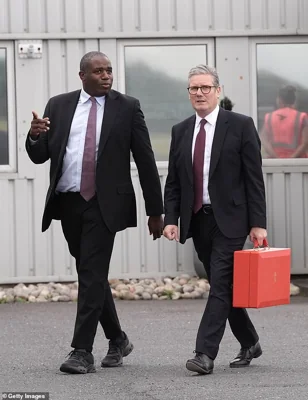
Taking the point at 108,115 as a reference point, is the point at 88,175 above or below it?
below

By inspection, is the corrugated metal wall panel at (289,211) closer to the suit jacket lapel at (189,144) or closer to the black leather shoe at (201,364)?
the suit jacket lapel at (189,144)

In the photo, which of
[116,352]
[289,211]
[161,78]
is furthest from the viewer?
[161,78]

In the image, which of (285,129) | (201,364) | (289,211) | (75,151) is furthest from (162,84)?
(201,364)

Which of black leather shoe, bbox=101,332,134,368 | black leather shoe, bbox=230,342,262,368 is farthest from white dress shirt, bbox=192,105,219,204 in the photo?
black leather shoe, bbox=101,332,134,368

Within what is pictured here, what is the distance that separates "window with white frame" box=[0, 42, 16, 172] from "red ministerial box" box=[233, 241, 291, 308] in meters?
5.50

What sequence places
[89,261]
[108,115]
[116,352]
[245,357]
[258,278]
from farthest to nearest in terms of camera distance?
[116,352], [245,357], [108,115], [89,261], [258,278]

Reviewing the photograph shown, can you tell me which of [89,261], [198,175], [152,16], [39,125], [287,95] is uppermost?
[152,16]

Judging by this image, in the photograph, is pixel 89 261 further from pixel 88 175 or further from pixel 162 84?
pixel 162 84

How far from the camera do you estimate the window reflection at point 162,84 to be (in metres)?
13.1

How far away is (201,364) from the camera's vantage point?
7691 mm

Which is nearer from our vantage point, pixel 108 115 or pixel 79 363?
pixel 79 363

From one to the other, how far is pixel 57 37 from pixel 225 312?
5668 mm

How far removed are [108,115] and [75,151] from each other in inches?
12.6

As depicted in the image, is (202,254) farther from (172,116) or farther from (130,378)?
(172,116)
